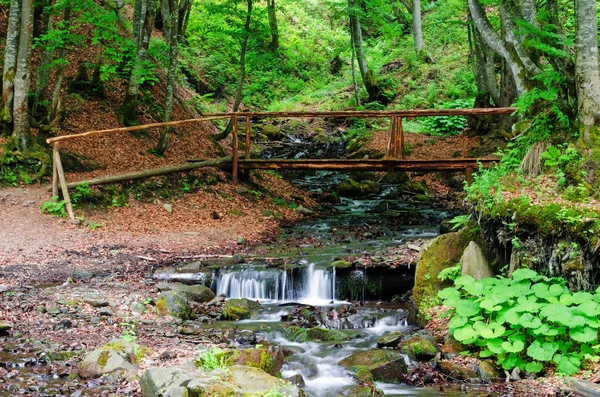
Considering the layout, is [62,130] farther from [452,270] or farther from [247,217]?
[452,270]

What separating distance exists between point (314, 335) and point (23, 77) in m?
9.07

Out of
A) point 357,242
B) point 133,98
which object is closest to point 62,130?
point 133,98

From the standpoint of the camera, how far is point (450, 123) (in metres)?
20.6

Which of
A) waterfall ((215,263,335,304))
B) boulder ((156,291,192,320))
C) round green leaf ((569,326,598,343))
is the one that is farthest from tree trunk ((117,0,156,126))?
round green leaf ((569,326,598,343))

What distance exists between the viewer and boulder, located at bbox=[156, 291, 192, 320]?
7469mm

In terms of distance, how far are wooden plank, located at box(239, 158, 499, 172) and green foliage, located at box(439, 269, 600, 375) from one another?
798cm

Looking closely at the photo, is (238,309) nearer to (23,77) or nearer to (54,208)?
(54,208)

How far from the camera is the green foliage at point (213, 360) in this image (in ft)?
16.9

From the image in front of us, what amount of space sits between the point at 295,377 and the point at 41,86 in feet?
34.8

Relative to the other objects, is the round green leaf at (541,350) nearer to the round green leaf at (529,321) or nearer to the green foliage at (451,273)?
the round green leaf at (529,321)

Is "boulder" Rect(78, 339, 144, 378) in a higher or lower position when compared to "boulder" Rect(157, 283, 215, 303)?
higher

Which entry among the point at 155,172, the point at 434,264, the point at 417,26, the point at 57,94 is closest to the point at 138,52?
the point at 57,94

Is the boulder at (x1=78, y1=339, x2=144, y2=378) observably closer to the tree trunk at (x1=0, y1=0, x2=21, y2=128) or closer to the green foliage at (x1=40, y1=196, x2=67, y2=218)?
the green foliage at (x1=40, y1=196, x2=67, y2=218)

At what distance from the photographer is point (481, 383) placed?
5656mm
